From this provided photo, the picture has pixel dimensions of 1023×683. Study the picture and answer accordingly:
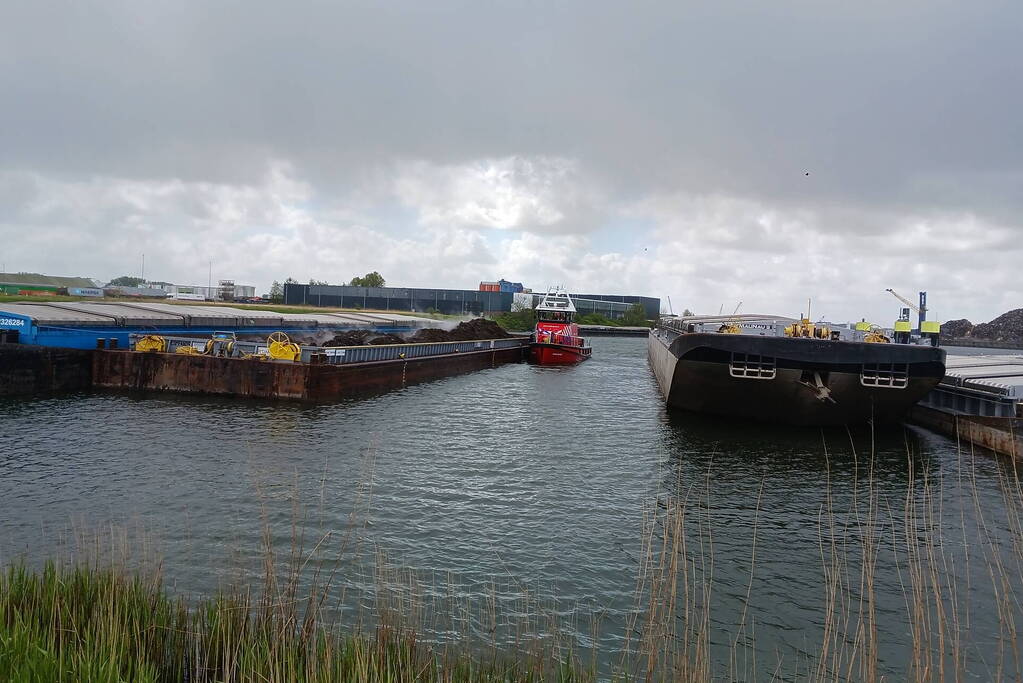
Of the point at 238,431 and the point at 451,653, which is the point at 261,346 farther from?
the point at 451,653

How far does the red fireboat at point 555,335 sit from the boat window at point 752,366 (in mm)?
35709

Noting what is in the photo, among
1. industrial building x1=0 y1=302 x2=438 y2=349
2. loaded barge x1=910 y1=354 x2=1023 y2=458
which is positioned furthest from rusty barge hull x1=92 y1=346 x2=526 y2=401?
loaded barge x1=910 y1=354 x2=1023 y2=458

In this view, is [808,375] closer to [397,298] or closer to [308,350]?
[308,350]

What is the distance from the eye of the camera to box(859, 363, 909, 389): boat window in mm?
25719

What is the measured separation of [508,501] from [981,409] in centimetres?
2387

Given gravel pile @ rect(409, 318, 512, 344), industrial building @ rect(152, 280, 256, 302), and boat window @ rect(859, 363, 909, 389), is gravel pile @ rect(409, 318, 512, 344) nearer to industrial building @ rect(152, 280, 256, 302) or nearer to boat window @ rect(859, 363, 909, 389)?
boat window @ rect(859, 363, 909, 389)

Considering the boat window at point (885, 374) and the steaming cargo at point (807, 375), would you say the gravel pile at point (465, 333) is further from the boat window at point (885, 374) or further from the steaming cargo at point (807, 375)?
the boat window at point (885, 374)

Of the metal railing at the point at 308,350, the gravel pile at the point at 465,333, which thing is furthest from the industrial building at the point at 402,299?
the metal railing at the point at 308,350

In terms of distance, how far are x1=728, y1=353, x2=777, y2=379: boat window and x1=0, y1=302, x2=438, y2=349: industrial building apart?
102 ft

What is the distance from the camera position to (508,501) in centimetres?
1720

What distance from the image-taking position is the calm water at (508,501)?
11.5m

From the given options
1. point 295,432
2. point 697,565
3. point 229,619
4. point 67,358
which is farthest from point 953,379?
point 67,358

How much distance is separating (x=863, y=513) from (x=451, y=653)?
1371cm

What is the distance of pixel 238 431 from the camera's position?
79.2 feet
